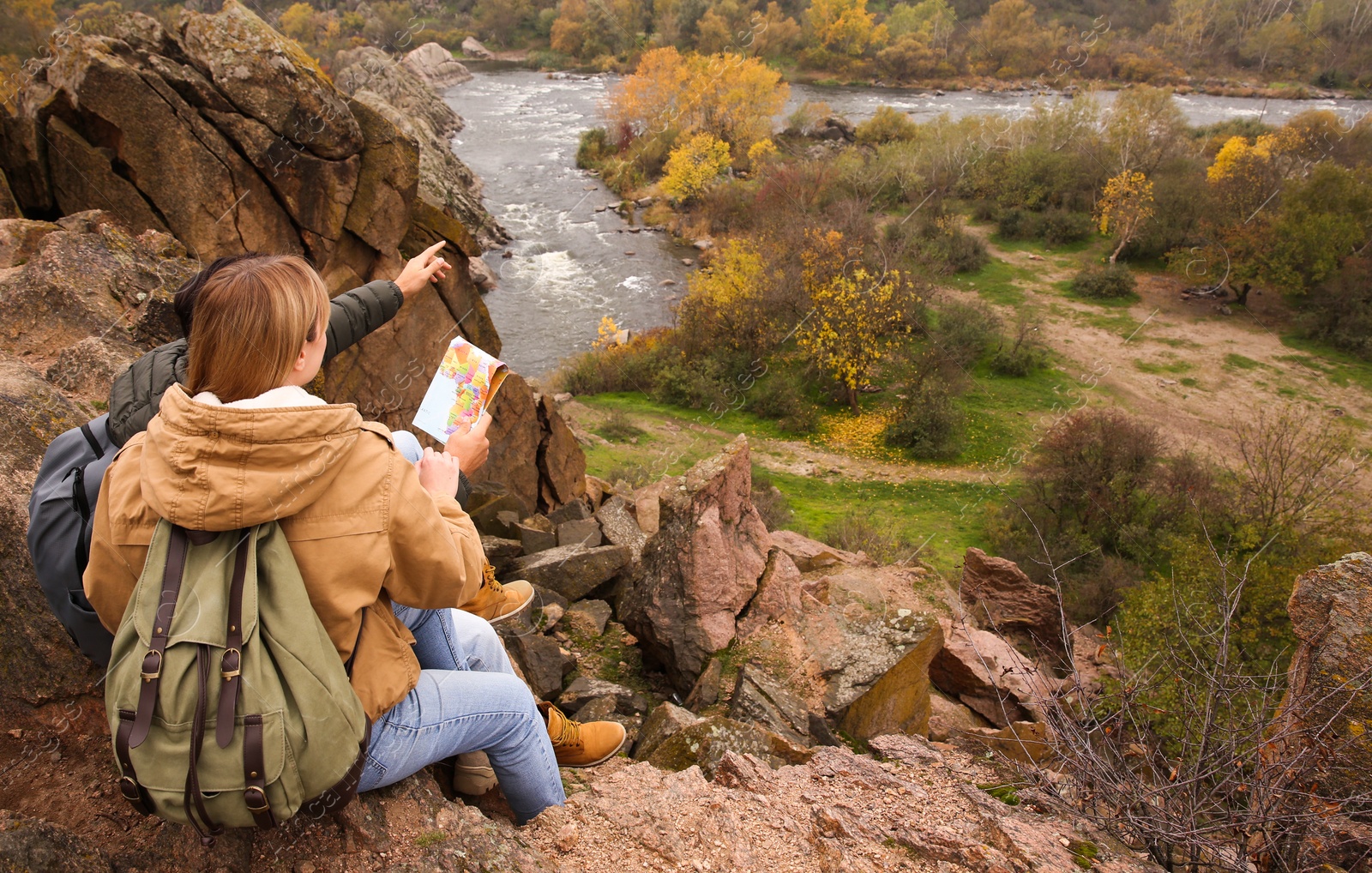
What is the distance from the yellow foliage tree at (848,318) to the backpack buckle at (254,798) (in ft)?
83.0

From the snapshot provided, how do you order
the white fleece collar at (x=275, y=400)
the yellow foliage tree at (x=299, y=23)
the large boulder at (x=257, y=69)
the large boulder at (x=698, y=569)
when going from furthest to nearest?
the yellow foliage tree at (x=299, y=23)
the large boulder at (x=257, y=69)
the large boulder at (x=698, y=569)
the white fleece collar at (x=275, y=400)

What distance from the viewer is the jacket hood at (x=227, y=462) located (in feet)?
6.25

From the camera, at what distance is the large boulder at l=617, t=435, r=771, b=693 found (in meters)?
6.20

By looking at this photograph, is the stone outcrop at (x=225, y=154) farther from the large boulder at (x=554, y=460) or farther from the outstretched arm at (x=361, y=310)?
the outstretched arm at (x=361, y=310)

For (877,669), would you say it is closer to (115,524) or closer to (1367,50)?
(115,524)

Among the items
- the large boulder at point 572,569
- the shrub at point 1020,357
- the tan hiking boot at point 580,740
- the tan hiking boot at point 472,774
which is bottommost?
the shrub at point 1020,357

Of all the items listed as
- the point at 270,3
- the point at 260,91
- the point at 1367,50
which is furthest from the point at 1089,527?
the point at 1367,50

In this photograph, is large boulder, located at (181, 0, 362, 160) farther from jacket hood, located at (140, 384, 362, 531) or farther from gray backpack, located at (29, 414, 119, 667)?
jacket hood, located at (140, 384, 362, 531)

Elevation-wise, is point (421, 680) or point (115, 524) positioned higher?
point (115, 524)

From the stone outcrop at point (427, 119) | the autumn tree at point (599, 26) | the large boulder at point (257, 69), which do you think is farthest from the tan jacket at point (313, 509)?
the autumn tree at point (599, 26)

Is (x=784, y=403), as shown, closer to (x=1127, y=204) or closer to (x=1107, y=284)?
(x=1107, y=284)

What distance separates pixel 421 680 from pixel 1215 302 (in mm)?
40127

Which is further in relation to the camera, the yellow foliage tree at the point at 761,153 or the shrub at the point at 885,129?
the shrub at the point at 885,129

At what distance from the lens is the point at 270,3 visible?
4103 centimetres
